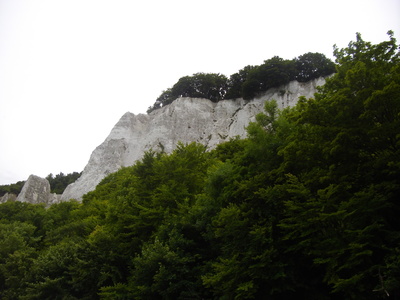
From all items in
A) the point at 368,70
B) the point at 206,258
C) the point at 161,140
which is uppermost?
the point at 161,140

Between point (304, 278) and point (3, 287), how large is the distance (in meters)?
24.0

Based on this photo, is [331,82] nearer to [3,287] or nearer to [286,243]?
[286,243]

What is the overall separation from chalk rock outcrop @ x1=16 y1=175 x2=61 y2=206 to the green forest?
Answer: 126 ft

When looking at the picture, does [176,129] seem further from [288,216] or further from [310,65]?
[288,216]

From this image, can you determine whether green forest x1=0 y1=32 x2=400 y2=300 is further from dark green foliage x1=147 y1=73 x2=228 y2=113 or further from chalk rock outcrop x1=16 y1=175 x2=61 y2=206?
dark green foliage x1=147 y1=73 x2=228 y2=113

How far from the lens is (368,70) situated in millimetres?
10578

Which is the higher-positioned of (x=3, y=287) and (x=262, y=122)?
(x=262, y=122)

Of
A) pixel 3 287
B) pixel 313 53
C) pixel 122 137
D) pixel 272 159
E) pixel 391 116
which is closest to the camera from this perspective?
pixel 391 116

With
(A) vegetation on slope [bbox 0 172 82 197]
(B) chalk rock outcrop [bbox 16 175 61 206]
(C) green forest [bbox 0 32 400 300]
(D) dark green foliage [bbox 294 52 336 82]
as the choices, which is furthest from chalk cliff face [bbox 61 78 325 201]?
(C) green forest [bbox 0 32 400 300]

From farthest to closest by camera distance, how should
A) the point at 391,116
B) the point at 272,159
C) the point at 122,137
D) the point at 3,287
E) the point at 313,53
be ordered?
the point at 122,137
the point at 313,53
the point at 3,287
the point at 272,159
the point at 391,116

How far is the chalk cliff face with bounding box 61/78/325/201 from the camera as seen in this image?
156 feet

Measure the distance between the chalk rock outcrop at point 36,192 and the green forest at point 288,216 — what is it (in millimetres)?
38336

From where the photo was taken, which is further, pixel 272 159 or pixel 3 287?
pixel 3 287

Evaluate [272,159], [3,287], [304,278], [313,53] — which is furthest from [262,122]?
[313,53]
